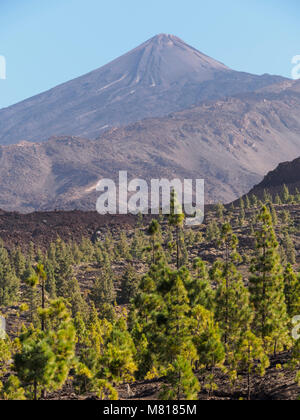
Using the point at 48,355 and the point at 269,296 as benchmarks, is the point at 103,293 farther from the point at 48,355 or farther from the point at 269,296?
the point at 48,355

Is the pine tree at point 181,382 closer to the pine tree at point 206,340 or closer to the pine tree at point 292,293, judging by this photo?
the pine tree at point 206,340

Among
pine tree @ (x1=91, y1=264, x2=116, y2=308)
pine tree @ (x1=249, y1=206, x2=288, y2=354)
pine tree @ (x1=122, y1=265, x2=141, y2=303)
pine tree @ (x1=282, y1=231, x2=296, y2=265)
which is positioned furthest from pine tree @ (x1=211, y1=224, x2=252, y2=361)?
pine tree @ (x1=282, y1=231, x2=296, y2=265)

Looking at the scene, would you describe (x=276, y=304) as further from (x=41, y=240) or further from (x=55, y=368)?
(x=41, y=240)

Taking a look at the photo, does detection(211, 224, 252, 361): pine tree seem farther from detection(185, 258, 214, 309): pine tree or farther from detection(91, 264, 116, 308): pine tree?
detection(91, 264, 116, 308): pine tree

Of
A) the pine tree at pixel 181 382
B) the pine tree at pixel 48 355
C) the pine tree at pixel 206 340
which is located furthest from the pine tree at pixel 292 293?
the pine tree at pixel 48 355

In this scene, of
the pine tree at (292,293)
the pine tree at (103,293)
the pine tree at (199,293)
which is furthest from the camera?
the pine tree at (103,293)

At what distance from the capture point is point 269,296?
50875 mm

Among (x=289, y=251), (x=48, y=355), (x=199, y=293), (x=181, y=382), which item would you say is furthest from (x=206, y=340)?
(x=289, y=251)

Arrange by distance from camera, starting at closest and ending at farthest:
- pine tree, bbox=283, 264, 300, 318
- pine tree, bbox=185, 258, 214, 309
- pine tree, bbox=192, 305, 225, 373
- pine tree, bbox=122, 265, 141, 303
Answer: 1. pine tree, bbox=192, 305, 225, 373
2. pine tree, bbox=185, 258, 214, 309
3. pine tree, bbox=283, 264, 300, 318
4. pine tree, bbox=122, 265, 141, 303

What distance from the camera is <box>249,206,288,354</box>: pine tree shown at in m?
50.4

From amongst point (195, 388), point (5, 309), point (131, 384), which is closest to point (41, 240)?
point (5, 309)

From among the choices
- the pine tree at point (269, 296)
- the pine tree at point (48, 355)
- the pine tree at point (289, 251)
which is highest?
the pine tree at point (289, 251)

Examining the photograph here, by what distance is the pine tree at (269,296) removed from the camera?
165 ft
